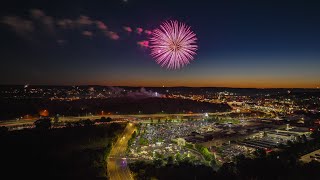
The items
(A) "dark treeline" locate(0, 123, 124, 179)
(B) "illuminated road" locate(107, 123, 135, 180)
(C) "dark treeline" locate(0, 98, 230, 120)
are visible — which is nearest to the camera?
(B) "illuminated road" locate(107, 123, 135, 180)

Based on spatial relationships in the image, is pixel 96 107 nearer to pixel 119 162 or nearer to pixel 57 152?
pixel 57 152

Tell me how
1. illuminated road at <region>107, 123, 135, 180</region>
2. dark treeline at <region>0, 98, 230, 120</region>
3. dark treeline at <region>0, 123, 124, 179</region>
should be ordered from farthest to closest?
dark treeline at <region>0, 98, 230, 120</region>
dark treeline at <region>0, 123, 124, 179</region>
illuminated road at <region>107, 123, 135, 180</region>

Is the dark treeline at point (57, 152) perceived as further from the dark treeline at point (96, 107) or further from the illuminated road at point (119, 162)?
the dark treeline at point (96, 107)

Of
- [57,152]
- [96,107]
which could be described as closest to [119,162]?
[57,152]

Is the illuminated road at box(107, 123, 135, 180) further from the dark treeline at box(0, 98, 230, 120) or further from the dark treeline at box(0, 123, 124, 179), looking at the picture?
the dark treeline at box(0, 98, 230, 120)

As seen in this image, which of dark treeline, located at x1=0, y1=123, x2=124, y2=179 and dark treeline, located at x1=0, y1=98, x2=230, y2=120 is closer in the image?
dark treeline, located at x1=0, y1=123, x2=124, y2=179

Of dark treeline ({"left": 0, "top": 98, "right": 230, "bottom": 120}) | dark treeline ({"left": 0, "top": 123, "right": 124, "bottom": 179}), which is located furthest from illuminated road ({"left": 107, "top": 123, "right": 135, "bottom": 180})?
dark treeline ({"left": 0, "top": 98, "right": 230, "bottom": 120})

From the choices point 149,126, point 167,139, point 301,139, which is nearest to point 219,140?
point 167,139
